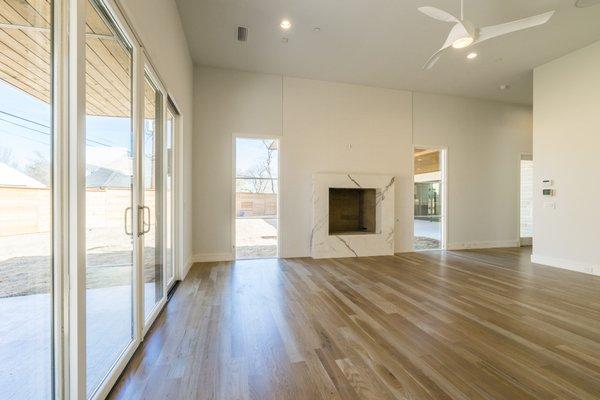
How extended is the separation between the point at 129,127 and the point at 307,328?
2.25 meters

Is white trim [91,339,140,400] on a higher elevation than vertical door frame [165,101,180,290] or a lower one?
lower

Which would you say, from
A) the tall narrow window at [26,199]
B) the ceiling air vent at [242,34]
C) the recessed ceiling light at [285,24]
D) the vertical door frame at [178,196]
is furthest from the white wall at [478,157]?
the tall narrow window at [26,199]

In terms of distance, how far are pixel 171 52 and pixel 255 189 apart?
2733mm

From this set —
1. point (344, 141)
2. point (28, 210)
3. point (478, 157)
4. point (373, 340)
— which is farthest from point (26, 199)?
point (478, 157)

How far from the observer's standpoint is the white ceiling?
344 centimetres

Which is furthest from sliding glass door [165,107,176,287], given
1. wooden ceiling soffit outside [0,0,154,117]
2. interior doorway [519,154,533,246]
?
interior doorway [519,154,533,246]

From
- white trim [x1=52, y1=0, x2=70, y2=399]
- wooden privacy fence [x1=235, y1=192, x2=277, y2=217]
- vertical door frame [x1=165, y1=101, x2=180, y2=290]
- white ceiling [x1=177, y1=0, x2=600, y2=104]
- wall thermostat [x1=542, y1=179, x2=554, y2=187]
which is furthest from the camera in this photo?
wooden privacy fence [x1=235, y1=192, x2=277, y2=217]

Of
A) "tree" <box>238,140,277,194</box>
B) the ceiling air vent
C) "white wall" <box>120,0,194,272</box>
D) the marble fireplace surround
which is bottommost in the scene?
the marble fireplace surround

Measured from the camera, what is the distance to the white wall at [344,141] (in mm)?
5098

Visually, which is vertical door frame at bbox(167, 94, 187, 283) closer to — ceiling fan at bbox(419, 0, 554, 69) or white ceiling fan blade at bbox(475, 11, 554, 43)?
ceiling fan at bbox(419, 0, 554, 69)

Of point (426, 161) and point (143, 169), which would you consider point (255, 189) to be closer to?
point (143, 169)

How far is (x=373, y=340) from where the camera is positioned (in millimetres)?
2256

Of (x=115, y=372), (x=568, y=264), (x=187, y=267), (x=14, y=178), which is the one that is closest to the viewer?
(x=14, y=178)

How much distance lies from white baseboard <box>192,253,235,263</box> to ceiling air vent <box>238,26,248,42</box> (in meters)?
3.66
